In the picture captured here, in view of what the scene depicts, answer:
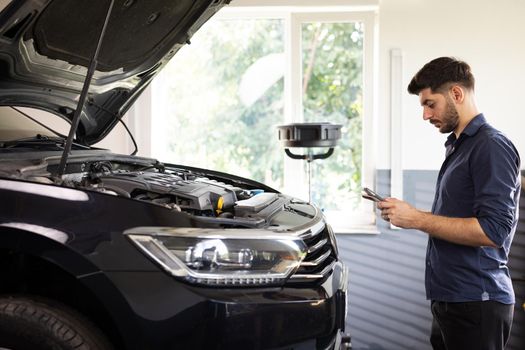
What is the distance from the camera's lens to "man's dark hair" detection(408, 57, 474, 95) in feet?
6.79


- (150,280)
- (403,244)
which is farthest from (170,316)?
(403,244)

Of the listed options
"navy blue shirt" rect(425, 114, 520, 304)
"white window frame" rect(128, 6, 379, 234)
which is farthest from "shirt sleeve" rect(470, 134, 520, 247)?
"white window frame" rect(128, 6, 379, 234)

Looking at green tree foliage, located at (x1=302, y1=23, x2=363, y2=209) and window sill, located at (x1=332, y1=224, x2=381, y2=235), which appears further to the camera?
green tree foliage, located at (x1=302, y1=23, x2=363, y2=209)

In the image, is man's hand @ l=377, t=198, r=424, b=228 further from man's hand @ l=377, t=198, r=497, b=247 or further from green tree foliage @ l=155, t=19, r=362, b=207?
green tree foliage @ l=155, t=19, r=362, b=207

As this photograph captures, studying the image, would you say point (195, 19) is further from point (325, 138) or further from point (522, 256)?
point (522, 256)

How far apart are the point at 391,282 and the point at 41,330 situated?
2526mm

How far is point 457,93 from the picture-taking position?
6.84 ft

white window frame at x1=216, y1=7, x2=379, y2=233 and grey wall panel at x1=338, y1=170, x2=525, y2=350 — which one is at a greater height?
white window frame at x1=216, y1=7, x2=379, y2=233

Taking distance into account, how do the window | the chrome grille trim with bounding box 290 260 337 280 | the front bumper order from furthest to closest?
1. the window
2. the chrome grille trim with bounding box 290 260 337 280
3. the front bumper

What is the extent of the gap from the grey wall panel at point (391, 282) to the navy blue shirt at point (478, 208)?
135 centimetres

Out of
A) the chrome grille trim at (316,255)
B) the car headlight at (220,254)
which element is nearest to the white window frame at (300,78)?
the chrome grille trim at (316,255)

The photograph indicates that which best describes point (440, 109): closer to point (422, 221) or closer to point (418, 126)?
point (422, 221)

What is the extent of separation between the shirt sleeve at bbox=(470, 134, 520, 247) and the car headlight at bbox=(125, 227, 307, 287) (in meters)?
0.75

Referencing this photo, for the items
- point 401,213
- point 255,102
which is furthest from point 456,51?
point 401,213
